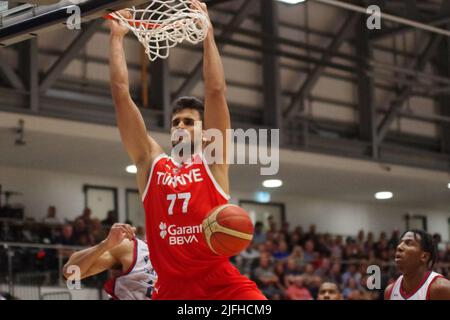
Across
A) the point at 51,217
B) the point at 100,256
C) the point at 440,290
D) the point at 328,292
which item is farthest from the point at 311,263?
the point at 100,256

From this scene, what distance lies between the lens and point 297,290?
17609 millimetres

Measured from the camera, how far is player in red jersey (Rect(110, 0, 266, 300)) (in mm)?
5375

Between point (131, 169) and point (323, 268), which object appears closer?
point (323, 268)

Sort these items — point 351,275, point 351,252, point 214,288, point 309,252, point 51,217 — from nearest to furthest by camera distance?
point 214,288
point 51,217
point 351,275
point 309,252
point 351,252

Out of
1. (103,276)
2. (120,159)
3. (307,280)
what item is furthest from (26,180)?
(307,280)

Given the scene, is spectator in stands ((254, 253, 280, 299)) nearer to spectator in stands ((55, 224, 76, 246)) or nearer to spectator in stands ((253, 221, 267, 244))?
spectator in stands ((253, 221, 267, 244))

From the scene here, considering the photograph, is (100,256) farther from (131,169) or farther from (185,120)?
(131,169)

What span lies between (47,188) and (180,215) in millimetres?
15643

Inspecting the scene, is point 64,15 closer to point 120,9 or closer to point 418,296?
point 120,9

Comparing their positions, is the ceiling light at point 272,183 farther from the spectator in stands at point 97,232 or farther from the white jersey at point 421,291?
the white jersey at point 421,291

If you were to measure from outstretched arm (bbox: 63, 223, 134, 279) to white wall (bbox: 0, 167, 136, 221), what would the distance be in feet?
43.0

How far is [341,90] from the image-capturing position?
23703mm

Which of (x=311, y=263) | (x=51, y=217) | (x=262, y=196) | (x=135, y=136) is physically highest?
(x=262, y=196)

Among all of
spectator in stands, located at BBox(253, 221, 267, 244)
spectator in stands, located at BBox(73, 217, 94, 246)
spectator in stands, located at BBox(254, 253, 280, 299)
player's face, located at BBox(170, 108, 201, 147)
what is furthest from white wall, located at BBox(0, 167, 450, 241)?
player's face, located at BBox(170, 108, 201, 147)
